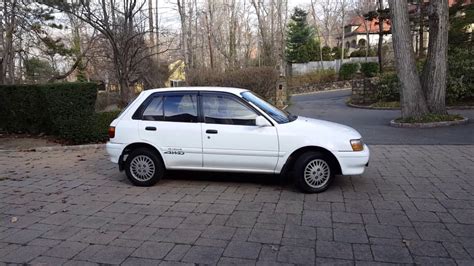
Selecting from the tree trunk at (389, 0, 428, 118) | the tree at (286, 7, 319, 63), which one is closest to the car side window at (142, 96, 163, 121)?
the tree trunk at (389, 0, 428, 118)

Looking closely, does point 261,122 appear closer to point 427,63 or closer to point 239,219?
point 239,219

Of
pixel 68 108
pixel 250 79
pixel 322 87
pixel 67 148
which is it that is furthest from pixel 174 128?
pixel 322 87

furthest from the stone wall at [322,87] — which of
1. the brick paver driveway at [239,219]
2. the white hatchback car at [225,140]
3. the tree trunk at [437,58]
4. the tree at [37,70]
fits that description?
the white hatchback car at [225,140]

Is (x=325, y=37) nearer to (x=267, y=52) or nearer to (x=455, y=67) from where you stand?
(x=267, y=52)

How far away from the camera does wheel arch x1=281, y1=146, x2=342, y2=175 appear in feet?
17.9

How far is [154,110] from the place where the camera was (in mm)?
6062

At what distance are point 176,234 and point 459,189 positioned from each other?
13.4 ft

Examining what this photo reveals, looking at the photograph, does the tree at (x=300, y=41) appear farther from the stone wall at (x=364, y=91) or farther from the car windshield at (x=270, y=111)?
the car windshield at (x=270, y=111)

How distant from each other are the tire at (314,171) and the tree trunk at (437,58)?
9.06 metres

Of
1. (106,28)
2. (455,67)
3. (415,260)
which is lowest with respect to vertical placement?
(415,260)

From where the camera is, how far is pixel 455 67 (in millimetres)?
17484

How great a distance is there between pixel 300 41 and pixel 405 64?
34927 mm

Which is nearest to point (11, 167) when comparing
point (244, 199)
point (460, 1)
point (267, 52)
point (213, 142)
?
point (213, 142)

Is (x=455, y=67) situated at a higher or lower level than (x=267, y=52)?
lower
